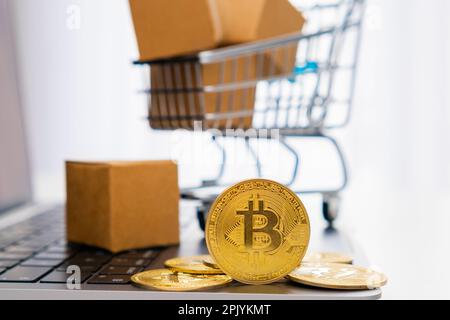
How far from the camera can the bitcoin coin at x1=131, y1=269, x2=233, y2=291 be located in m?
0.66

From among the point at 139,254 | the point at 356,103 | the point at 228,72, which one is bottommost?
the point at 139,254

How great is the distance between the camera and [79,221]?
99 cm

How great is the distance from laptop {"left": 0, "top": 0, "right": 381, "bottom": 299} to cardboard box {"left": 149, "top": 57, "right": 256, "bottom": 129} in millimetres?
221

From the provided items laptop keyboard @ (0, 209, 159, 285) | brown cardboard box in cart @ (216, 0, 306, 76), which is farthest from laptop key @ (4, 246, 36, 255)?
brown cardboard box in cart @ (216, 0, 306, 76)

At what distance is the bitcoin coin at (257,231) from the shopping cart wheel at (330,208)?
1.54 feet

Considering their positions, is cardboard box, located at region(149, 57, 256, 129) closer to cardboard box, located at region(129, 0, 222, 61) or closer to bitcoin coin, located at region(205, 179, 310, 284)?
cardboard box, located at region(129, 0, 222, 61)

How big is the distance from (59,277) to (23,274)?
2.0 inches

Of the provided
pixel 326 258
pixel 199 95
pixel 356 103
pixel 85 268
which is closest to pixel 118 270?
pixel 85 268

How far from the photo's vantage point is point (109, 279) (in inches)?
28.6

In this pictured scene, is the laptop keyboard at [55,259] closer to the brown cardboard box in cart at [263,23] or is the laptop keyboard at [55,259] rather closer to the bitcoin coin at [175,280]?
the bitcoin coin at [175,280]

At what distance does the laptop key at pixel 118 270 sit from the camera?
76 cm

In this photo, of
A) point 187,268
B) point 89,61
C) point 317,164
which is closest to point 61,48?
point 89,61

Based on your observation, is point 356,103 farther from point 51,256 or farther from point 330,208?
point 51,256

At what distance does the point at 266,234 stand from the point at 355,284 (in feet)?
0.38
